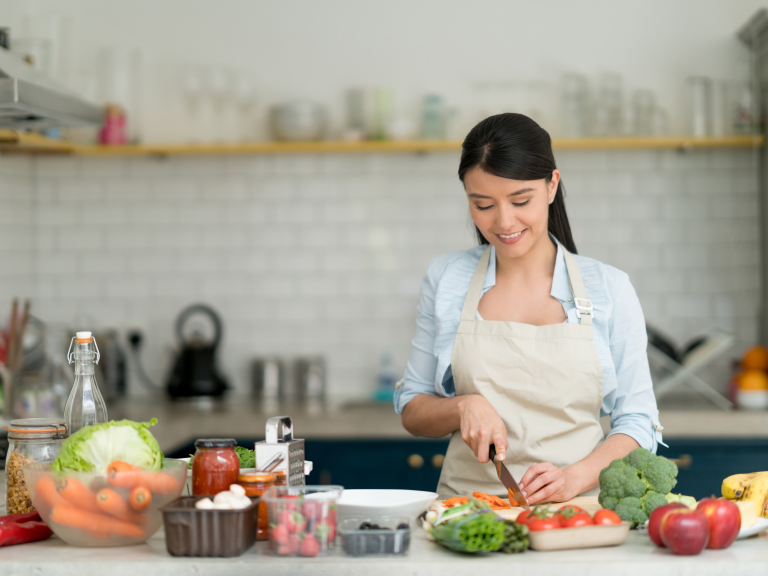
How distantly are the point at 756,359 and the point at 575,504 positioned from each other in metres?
2.33

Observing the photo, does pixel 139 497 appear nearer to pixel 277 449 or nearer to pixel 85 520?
pixel 85 520

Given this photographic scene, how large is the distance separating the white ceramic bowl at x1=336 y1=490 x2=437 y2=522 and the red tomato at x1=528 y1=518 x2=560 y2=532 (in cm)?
21

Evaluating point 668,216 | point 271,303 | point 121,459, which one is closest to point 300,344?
point 271,303

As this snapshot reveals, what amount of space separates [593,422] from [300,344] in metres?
2.31

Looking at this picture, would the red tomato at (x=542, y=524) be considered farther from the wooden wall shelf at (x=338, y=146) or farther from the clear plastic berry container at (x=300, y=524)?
the wooden wall shelf at (x=338, y=146)

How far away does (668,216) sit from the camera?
155 inches

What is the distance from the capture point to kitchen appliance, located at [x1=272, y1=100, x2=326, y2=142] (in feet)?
12.7

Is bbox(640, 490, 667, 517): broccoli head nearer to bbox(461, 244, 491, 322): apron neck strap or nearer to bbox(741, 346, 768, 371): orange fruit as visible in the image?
bbox(461, 244, 491, 322): apron neck strap

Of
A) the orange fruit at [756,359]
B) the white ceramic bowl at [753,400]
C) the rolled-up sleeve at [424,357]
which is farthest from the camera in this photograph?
the orange fruit at [756,359]

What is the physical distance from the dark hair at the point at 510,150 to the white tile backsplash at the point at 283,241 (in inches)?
82.0

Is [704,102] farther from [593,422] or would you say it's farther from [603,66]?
[593,422]

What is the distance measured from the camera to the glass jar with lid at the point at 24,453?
149 cm

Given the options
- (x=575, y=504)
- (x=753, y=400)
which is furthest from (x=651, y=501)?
(x=753, y=400)

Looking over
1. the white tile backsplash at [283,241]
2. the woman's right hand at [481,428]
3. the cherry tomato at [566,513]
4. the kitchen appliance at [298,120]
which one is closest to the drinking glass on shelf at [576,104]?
the white tile backsplash at [283,241]
